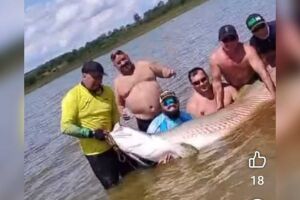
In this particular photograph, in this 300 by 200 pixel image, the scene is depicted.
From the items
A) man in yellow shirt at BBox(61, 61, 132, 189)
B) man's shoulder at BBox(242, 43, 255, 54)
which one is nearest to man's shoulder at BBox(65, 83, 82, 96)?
man in yellow shirt at BBox(61, 61, 132, 189)

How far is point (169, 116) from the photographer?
1.36m

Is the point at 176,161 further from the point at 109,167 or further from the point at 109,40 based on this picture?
the point at 109,40

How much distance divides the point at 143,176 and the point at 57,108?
217 mm

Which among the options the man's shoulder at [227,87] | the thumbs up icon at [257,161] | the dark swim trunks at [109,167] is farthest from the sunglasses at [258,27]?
the dark swim trunks at [109,167]

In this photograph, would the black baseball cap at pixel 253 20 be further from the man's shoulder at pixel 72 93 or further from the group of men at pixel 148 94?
the man's shoulder at pixel 72 93

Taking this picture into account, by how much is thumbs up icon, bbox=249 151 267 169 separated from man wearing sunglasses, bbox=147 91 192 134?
142mm

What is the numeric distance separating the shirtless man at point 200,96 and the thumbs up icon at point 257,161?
0.11 metres

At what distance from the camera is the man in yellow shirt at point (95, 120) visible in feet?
4.53

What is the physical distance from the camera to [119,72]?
4.53ft

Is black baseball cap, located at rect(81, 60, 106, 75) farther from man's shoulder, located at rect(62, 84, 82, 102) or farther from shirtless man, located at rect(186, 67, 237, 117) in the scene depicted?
shirtless man, located at rect(186, 67, 237, 117)

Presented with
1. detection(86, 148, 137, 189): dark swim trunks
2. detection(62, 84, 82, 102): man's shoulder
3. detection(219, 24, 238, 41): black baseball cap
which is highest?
detection(219, 24, 238, 41): black baseball cap

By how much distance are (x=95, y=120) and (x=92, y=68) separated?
0.33 ft

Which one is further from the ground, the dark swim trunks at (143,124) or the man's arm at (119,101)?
the man's arm at (119,101)

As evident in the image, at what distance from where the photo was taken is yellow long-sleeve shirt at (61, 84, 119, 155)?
1380 millimetres
